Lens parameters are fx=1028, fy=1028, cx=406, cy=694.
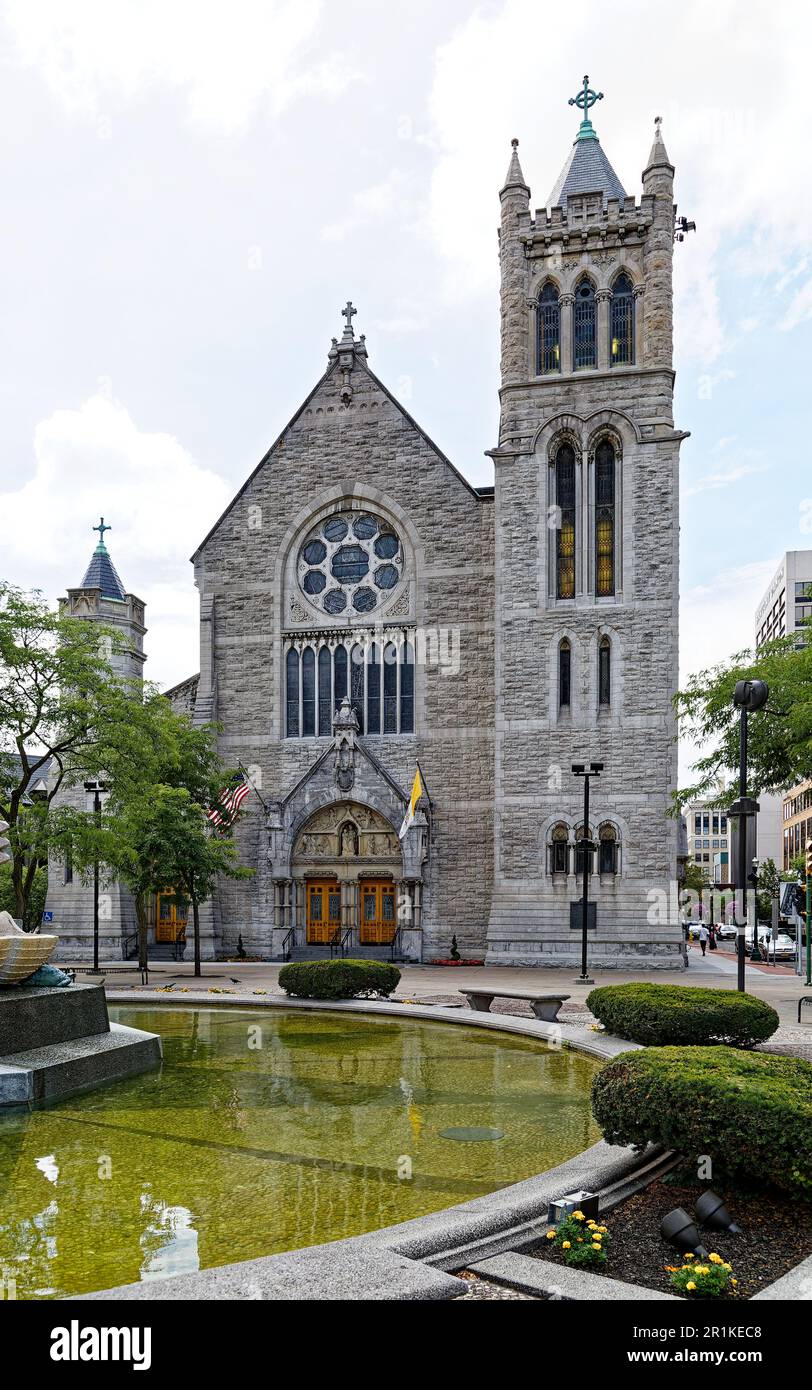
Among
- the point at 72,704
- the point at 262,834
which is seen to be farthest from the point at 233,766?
the point at 72,704

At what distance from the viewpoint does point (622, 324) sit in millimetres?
35531

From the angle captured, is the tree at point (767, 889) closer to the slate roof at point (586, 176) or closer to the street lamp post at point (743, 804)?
the slate roof at point (586, 176)

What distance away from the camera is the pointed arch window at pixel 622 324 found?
116 feet

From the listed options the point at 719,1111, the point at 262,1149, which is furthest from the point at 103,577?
the point at 719,1111

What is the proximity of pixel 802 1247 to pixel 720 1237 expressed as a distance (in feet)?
1.55

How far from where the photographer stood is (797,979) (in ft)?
105

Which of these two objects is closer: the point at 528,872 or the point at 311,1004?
the point at 311,1004

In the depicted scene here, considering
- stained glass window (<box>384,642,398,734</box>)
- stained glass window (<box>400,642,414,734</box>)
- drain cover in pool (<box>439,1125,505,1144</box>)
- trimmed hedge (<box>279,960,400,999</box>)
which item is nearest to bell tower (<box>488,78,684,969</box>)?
stained glass window (<box>400,642,414,734</box>)

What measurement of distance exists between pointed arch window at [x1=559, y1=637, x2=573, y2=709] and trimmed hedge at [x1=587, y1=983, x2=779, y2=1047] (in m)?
20.8

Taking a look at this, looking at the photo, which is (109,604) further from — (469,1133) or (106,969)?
(469,1133)

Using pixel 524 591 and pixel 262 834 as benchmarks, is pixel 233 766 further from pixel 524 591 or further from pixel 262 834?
pixel 524 591

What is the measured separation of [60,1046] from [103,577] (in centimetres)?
2977

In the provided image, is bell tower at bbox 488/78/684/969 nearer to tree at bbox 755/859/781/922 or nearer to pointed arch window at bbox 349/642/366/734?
pointed arch window at bbox 349/642/366/734

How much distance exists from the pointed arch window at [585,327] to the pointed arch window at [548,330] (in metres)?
0.61
